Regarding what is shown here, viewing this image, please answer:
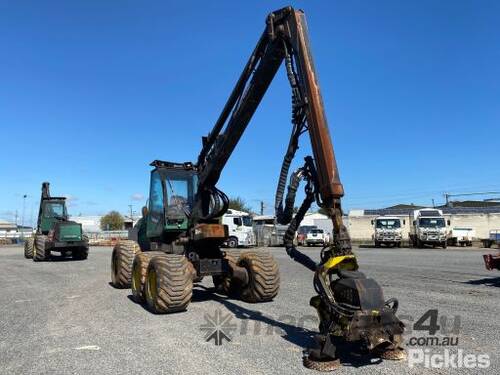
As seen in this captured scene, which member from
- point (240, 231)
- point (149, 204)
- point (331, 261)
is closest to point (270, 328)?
point (331, 261)

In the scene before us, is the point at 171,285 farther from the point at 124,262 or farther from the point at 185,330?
the point at 124,262

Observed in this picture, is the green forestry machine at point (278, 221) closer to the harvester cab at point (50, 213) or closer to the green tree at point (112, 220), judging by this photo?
the harvester cab at point (50, 213)

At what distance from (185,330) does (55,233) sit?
66.5 feet

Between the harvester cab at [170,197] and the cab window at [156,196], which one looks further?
the cab window at [156,196]

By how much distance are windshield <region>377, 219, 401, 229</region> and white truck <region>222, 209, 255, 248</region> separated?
36.3ft

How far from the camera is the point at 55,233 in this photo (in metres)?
26.1

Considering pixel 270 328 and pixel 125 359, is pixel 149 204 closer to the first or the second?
pixel 270 328

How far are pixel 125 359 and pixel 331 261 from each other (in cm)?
304

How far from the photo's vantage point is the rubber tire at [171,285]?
931cm

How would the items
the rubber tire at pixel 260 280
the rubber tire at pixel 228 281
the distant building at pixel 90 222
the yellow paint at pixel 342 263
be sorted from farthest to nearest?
the distant building at pixel 90 222 < the rubber tire at pixel 228 281 < the rubber tire at pixel 260 280 < the yellow paint at pixel 342 263

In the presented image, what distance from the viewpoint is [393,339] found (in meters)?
5.93

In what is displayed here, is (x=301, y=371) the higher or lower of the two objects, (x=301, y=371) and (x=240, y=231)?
the lower

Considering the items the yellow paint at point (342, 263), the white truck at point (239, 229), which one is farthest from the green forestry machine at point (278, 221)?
the white truck at point (239, 229)

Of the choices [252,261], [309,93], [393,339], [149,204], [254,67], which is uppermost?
[254,67]
